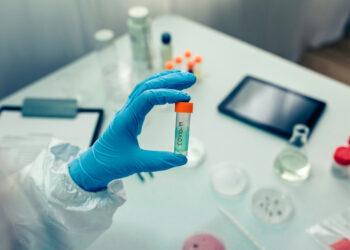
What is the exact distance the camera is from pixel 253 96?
1159mm

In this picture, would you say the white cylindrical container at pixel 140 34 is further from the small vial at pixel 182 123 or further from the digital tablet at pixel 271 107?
the small vial at pixel 182 123

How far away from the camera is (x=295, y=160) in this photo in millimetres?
982

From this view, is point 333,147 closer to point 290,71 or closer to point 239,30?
point 290,71

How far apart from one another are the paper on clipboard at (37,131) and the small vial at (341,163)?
2.07 ft

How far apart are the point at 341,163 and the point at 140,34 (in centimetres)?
70

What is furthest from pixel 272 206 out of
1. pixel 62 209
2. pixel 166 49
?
pixel 166 49

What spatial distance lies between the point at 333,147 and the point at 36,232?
0.75 m

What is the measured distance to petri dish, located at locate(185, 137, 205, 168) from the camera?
39.3 inches

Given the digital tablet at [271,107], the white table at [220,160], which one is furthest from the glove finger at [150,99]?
the digital tablet at [271,107]

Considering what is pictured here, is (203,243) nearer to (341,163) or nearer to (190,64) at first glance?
(341,163)

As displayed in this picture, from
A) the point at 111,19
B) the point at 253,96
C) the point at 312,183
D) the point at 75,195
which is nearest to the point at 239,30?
the point at 111,19

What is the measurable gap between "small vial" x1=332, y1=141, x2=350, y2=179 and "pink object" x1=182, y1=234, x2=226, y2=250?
351 mm

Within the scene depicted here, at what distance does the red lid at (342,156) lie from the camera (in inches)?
36.4

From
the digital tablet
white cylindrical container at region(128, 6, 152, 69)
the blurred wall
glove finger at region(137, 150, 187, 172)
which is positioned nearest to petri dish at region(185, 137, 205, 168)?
the digital tablet
